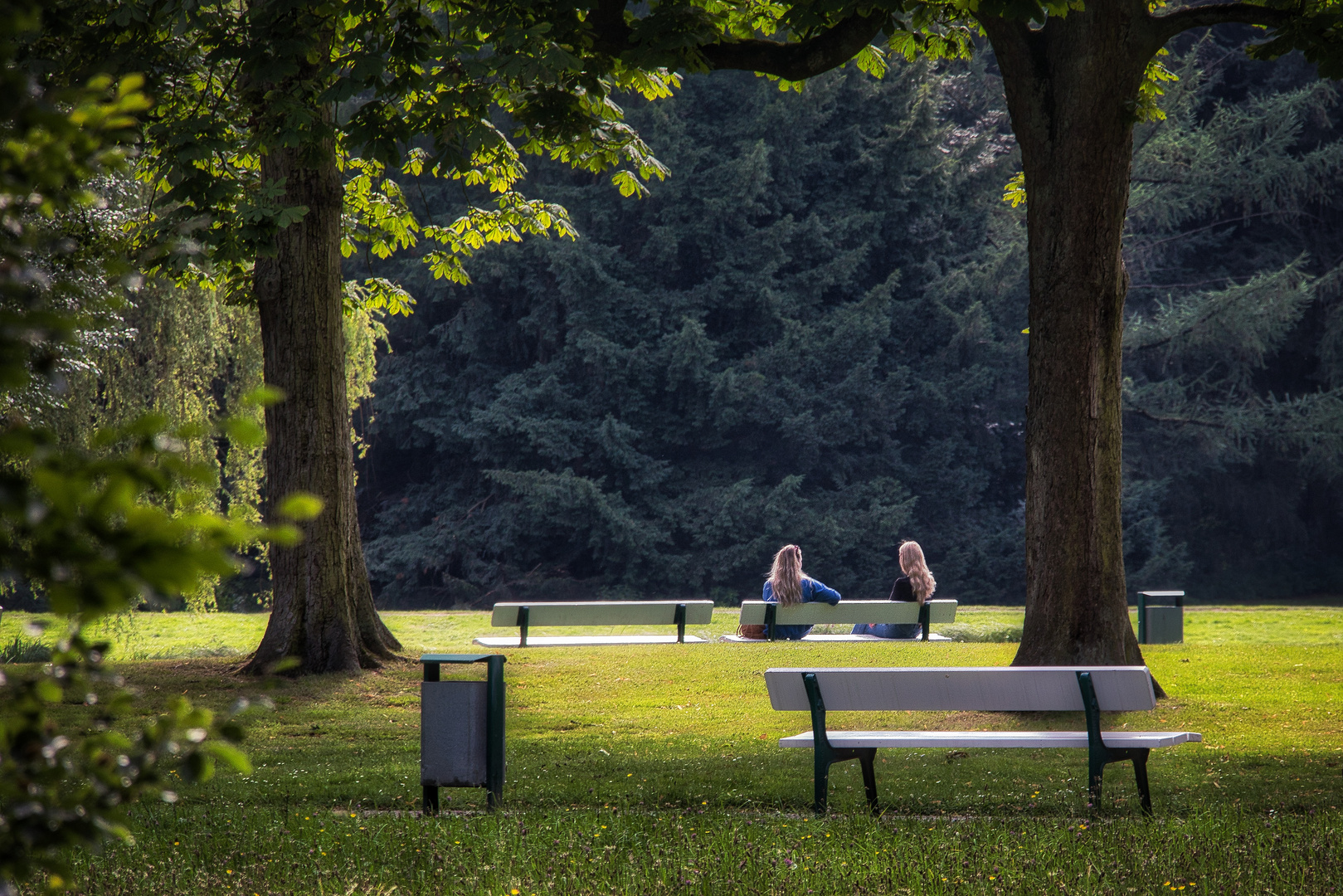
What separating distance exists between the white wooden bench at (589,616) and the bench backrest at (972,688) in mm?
7893

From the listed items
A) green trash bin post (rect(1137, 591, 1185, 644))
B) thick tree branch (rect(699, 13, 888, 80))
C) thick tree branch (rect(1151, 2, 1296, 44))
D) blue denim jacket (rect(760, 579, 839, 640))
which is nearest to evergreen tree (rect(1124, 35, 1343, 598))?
green trash bin post (rect(1137, 591, 1185, 644))

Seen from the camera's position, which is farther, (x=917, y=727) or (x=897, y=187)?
(x=897, y=187)

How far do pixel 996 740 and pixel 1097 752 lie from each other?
46cm

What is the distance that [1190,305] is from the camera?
33.5 m

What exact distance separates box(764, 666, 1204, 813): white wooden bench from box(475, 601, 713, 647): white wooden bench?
7.88m

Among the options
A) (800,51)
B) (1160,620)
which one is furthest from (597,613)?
(800,51)

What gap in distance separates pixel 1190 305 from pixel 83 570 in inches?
Result: 1392

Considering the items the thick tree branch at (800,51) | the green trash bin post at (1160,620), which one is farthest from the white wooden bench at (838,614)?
the thick tree branch at (800,51)

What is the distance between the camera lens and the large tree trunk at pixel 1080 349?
28.3ft

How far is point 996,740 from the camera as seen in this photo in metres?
6.13

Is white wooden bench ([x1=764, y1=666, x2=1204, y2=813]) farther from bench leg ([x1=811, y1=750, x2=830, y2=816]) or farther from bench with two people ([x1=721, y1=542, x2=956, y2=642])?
bench with two people ([x1=721, y1=542, x2=956, y2=642])

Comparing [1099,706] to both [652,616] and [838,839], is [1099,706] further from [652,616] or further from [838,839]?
[652,616]

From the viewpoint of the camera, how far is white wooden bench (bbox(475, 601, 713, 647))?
14.4 m

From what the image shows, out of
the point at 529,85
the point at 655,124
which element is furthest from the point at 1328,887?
the point at 655,124
